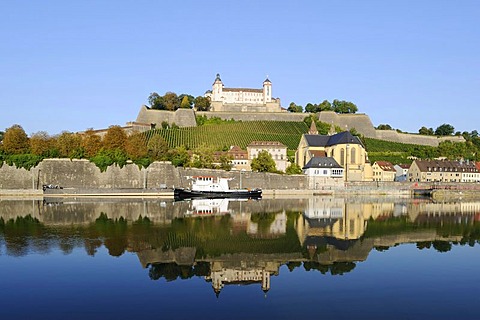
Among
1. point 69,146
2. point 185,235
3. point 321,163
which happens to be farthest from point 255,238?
point 321,163

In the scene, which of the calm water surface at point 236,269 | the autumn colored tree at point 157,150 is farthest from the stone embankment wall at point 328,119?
the calm water surface at point 236,269

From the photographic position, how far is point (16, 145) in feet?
160

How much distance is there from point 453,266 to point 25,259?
1286 centimetres

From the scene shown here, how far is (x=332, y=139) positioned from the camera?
6012cm

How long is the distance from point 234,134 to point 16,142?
32.4 meters

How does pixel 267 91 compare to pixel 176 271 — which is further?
pixel 267 91

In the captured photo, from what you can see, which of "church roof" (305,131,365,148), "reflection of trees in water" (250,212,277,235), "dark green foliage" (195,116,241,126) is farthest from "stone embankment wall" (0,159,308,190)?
"dark green foliage" (195,116,241,126)

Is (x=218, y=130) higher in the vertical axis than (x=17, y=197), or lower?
higher

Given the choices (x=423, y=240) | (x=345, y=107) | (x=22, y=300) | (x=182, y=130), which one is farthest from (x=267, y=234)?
(x=345, y=107)

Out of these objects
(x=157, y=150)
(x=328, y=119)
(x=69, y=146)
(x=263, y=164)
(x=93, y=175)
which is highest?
(x=328, y=119)

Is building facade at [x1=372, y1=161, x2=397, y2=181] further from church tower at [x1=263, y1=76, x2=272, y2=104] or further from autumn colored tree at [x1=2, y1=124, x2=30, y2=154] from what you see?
autumn colored tree at [x1=2, y1=124, x2=30, y2=154]

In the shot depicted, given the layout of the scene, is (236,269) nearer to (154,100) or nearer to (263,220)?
(263,220)

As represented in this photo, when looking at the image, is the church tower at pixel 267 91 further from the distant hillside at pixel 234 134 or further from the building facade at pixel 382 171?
the building facade at pixel 382 171

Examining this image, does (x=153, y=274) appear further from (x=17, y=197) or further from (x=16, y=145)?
(x=16, y=145)
